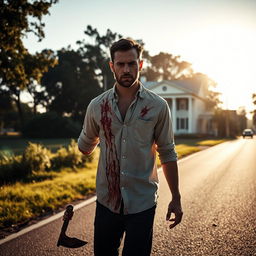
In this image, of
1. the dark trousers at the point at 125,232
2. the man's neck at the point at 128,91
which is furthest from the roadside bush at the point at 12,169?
the man's neck at the point at 128,91

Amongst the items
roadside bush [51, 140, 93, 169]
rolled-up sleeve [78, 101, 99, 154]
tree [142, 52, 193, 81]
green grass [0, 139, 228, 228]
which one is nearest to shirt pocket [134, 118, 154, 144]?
rolled-up sleeve [78, 101, 99, 154]

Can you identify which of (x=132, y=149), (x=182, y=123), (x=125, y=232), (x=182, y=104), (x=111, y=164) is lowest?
(x=125, y=232)

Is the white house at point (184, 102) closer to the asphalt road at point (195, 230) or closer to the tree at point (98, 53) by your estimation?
the tree at point (98, 53)

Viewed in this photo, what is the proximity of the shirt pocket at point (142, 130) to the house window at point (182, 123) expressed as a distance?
168 feet

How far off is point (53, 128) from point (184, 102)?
21593 mm

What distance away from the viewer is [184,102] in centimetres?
5375

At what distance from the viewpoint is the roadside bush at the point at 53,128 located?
167ft

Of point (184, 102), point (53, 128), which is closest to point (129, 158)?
point (53, 128)

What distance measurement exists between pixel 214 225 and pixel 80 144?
3.32 meters

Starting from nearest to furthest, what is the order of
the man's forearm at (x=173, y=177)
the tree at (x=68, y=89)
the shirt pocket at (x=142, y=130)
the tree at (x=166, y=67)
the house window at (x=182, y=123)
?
1. the shirt pocket at (x=142, y=130)
2. the man's forearm at (x=173, y=177)
3. the house window at (x=182, y=123)
4. the tree at (x=68, y=89)
5. the tree at (x=166, y=67)

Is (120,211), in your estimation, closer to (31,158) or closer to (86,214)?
(86,214)

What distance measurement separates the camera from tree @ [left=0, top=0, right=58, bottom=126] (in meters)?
12.9

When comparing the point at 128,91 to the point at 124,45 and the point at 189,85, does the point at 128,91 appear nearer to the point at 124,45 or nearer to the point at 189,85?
the point at 124,45

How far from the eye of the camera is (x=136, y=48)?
2.64 metres
